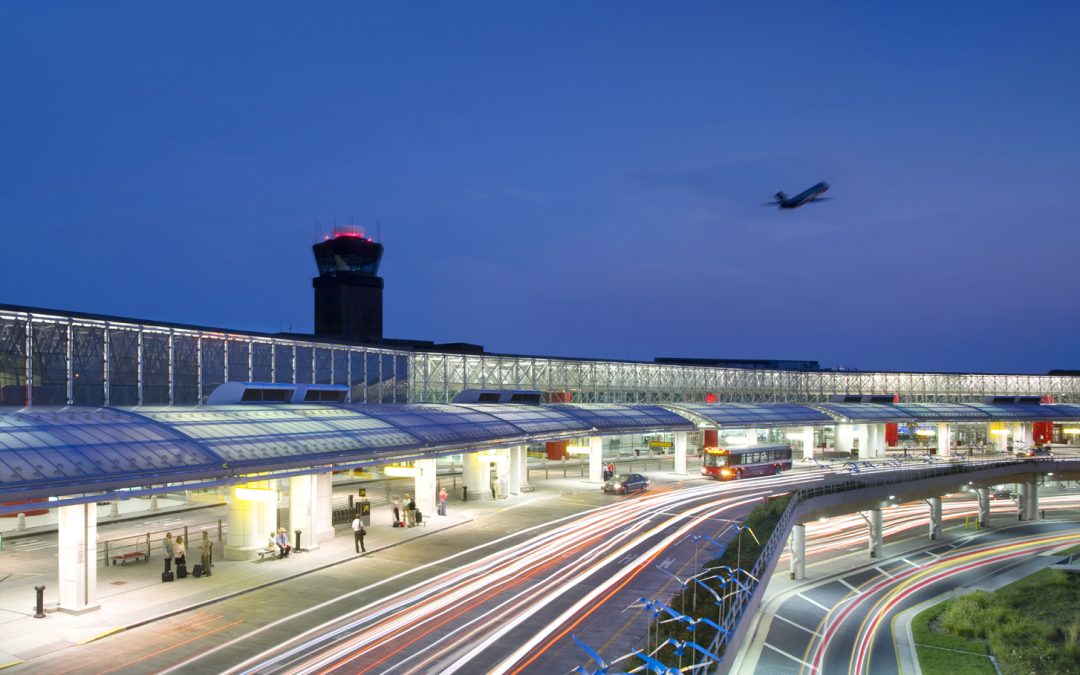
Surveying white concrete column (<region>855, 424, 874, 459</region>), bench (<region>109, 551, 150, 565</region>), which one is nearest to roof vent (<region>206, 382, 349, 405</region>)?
bench (<region>109, 551, 150, 565</region>)

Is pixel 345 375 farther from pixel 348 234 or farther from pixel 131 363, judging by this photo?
pixel 348 234

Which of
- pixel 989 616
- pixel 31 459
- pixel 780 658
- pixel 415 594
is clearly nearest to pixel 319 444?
pixel 415 594

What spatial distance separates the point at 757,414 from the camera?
8350cm

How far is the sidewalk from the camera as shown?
2339 cm

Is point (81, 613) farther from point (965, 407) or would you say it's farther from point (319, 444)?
point (965, 407)

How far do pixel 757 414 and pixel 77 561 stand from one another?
225 ft

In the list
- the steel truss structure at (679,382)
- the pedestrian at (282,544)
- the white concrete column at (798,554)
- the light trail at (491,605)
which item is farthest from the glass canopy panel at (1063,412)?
the pedestrian at (282,544)

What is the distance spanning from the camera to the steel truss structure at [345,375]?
170ft

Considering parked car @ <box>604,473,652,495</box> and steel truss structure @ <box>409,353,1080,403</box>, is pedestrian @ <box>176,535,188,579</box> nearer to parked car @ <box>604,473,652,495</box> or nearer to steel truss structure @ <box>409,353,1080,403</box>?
parked car @ <box>604,473,652,495</box>

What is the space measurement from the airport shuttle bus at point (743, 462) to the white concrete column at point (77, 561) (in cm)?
5198

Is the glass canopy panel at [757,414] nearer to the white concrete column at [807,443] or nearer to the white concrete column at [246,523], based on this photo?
the white concrete column at [807,443]

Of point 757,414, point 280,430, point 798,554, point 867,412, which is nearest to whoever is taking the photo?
point 280,430

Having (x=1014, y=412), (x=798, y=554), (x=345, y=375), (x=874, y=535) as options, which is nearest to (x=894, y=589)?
(x=798, y=554)

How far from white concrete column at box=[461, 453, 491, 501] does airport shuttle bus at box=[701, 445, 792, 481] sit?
2308 centimetres
